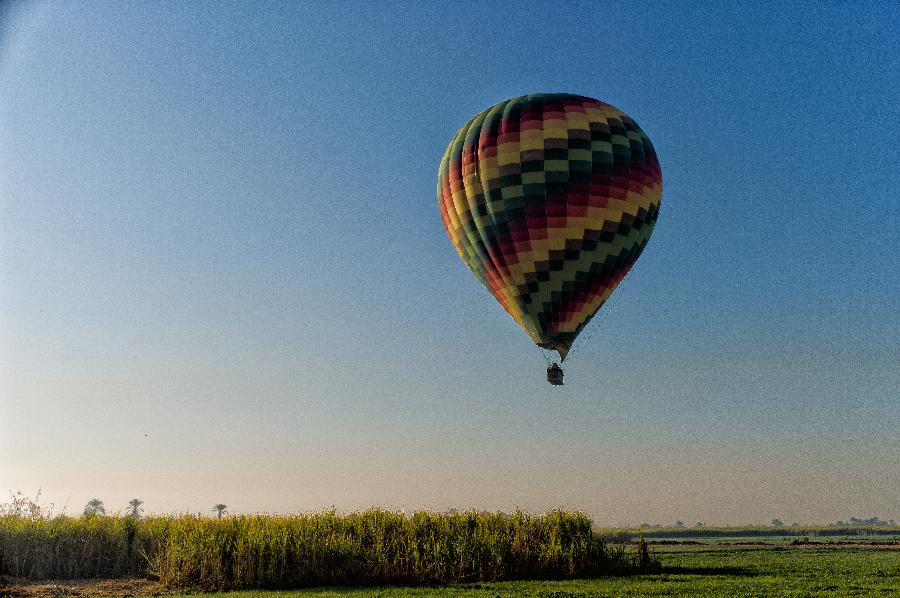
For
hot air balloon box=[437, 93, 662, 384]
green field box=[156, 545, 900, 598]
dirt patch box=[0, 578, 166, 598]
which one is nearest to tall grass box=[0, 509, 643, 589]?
dirt patch box=[0, 578, 166, 598]

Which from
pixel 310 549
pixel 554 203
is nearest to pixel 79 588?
pixel 310 549

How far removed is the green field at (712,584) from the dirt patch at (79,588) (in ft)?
15.5

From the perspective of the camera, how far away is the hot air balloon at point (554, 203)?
132 ft

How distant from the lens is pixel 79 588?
100 feet

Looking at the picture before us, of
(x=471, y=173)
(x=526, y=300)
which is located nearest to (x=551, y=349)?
(x=526, y=300)

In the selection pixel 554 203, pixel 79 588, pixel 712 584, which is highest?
pixel 554 203

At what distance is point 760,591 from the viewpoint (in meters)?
27.4

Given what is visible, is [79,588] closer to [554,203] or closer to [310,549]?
[310,549]

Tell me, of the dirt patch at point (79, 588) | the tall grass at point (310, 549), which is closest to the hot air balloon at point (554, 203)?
the tall grass at point (310, 549)

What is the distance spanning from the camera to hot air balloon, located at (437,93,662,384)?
4028 cm

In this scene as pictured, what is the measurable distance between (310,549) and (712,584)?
15866 millimetres

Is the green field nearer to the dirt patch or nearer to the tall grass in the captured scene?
the tall grass

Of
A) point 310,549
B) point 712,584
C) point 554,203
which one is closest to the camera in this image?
point 712,584

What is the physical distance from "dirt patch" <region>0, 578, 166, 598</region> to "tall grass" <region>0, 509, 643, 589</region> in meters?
1.07
